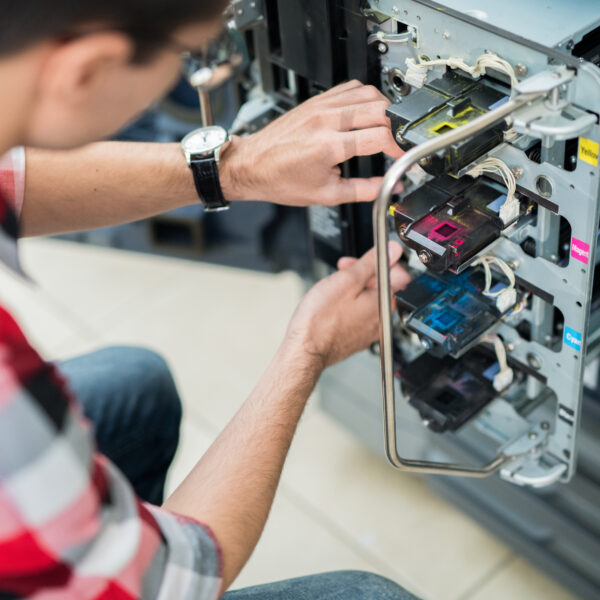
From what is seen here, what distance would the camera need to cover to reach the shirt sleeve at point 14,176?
43.8 inches

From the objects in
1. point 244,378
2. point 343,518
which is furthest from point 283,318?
point 343,518

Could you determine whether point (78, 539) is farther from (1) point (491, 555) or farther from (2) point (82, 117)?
(1) point (491, 555)

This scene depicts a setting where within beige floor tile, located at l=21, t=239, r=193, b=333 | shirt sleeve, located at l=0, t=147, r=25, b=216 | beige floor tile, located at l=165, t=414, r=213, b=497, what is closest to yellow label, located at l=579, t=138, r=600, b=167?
shirt sleeve, located at l=0, t=147, r=25, b=216

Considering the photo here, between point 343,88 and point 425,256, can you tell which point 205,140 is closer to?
point 343,88

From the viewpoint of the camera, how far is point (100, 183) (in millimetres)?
1187

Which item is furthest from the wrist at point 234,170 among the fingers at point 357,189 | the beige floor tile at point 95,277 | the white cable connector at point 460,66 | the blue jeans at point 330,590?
the beige floor tile at point 95,277

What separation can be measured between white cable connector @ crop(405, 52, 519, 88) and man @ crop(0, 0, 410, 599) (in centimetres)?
5

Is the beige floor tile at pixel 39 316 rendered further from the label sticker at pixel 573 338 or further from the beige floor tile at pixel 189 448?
the label sticker at pixel 573 338

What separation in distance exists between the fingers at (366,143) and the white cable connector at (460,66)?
2.4 inches

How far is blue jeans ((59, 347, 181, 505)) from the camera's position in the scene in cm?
124

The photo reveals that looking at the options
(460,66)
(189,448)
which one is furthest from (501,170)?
(189,448)

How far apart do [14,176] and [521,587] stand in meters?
1.03

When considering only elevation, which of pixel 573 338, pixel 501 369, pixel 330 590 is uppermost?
pixel 573 338

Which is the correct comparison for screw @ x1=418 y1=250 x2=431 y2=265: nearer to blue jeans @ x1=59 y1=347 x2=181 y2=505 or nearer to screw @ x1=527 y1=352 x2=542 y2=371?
screw @ x1=527 y1=352 x2=542 y2=371
